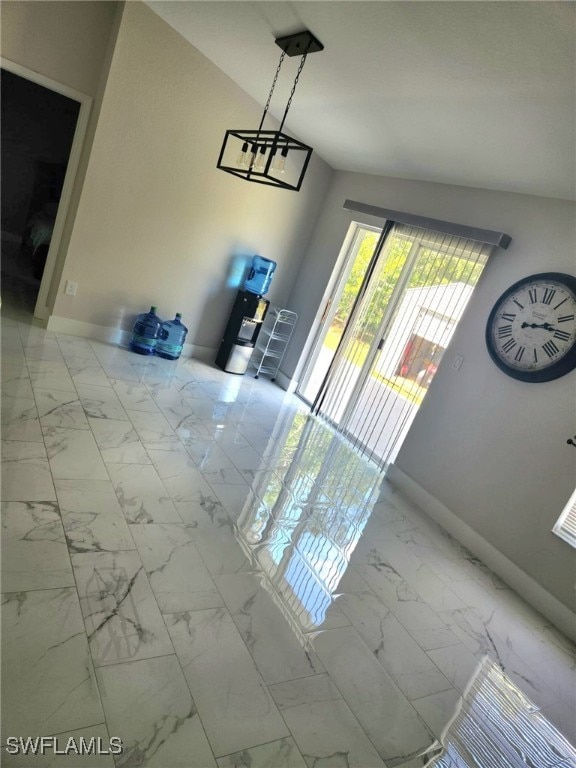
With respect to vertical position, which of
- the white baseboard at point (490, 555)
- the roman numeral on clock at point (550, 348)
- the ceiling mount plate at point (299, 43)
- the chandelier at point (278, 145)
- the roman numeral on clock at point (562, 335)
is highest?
the ceiling mount plate at point (299, 43)

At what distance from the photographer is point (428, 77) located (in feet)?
8.70

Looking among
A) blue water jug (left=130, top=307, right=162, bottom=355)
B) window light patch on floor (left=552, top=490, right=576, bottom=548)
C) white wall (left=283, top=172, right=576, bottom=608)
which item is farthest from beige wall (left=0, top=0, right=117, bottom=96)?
window light patch on floor (left=552, top=490, right=576, bottom=548)

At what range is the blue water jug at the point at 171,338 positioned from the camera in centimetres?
483

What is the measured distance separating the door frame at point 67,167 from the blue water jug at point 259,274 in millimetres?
1795

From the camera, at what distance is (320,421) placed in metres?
4.85

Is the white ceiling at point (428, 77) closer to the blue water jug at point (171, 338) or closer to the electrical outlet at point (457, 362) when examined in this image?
the electrical outlet at point (457, 362)

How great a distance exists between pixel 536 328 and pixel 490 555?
1.53 meters

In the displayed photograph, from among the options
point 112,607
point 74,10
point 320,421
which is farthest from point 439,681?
point 74,10

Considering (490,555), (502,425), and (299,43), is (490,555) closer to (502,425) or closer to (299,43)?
(502,425)

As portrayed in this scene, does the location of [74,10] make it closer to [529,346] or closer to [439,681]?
[529,346]

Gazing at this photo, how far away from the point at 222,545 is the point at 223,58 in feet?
12.4

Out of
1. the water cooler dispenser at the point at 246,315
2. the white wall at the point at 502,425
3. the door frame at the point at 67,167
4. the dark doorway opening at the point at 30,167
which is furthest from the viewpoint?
the dark doorway opening at the point at 30,167

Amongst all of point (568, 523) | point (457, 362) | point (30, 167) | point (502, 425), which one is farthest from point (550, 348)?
point (30, 167)

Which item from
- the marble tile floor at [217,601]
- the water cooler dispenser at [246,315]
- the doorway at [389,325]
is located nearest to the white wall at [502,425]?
the doorway at [389,325]
